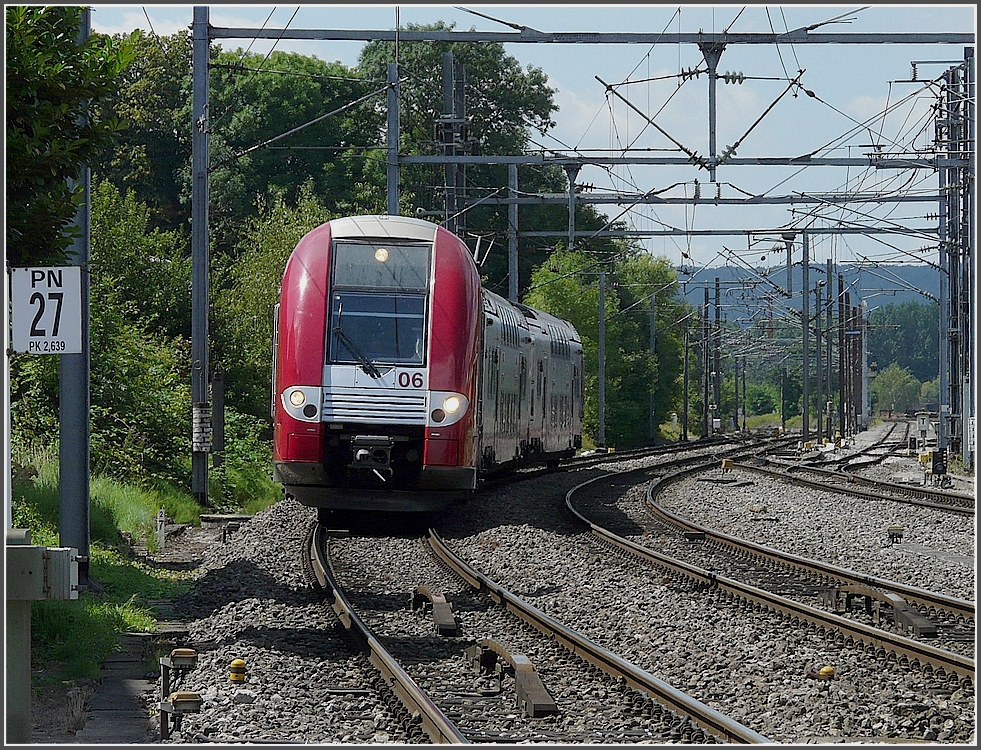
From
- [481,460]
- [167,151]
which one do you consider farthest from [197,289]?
[167,151]

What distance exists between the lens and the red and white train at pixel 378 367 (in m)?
14.8

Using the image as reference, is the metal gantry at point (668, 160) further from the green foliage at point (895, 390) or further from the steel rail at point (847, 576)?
the green foliage at point (895, 390)

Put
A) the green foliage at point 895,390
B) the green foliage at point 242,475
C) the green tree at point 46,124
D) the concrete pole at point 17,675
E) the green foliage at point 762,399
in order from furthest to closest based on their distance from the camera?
the green foliage at point 895,390 < the green foliage at point 762,399 < the green foliage at point 242,475 < the green tree at point 46,124 < the concrete pole at point 17,675

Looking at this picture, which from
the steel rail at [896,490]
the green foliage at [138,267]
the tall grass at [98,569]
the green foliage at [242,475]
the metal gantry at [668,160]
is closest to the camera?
the tall grass at [98,569]

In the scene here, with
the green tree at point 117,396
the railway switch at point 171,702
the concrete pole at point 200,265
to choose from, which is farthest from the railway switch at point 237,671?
the concrete pole at point 200,265

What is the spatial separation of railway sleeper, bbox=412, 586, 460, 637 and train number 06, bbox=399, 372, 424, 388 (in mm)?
4019

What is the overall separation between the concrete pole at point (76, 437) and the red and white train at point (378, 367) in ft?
10.00

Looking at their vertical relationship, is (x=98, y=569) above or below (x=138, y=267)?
below

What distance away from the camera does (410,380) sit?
14820 mm

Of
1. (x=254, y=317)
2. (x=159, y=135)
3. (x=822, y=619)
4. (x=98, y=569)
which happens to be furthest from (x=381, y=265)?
(x=159, y=135)

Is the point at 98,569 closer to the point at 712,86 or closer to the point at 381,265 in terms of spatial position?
the point at 381,265

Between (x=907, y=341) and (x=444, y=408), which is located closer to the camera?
(x=444, y=408)

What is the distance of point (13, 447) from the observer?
18.2 meters

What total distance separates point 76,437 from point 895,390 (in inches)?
6224
